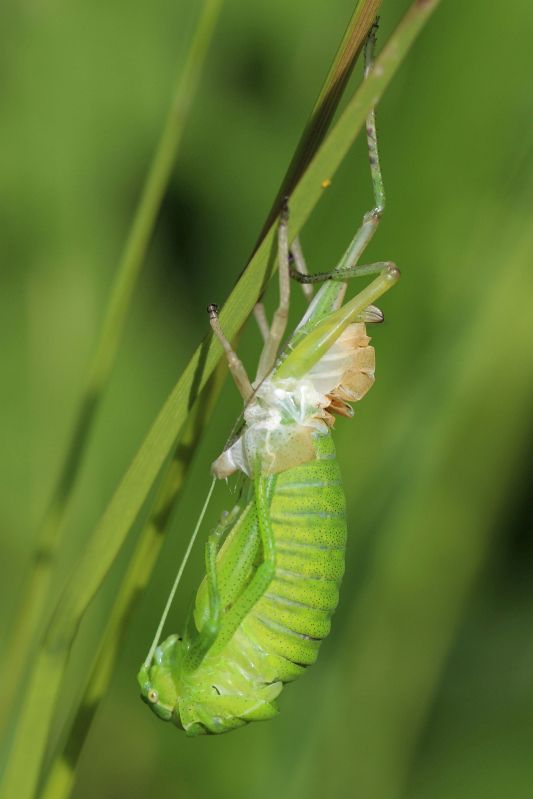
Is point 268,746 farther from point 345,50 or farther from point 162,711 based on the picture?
point 345,50

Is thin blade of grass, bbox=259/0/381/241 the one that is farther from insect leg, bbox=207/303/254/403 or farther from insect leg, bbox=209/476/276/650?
insect leg, bbox=209/476/276/650

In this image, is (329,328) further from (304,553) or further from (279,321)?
(304,553)

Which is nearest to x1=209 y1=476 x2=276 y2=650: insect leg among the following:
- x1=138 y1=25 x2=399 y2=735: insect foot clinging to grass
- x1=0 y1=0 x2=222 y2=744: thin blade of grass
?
x1=138 y1=25 x2=399 y2=735: insect foot clinging to grass

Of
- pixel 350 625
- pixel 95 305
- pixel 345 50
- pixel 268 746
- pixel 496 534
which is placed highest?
pixel 345 50

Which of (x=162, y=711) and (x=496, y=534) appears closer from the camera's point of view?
(x=162, y=711)

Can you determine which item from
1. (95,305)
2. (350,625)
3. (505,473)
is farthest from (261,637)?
(95,305)

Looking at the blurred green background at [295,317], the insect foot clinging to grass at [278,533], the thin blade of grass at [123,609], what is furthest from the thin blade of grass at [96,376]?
the blurred green background at [295,317]

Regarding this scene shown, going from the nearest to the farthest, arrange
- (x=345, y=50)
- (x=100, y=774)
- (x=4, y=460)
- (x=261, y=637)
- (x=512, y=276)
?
(x=345, y=50) < (x=261, y=637) < (x=512, y=276) < (x=100, y=774) < (x=4, y=460)
